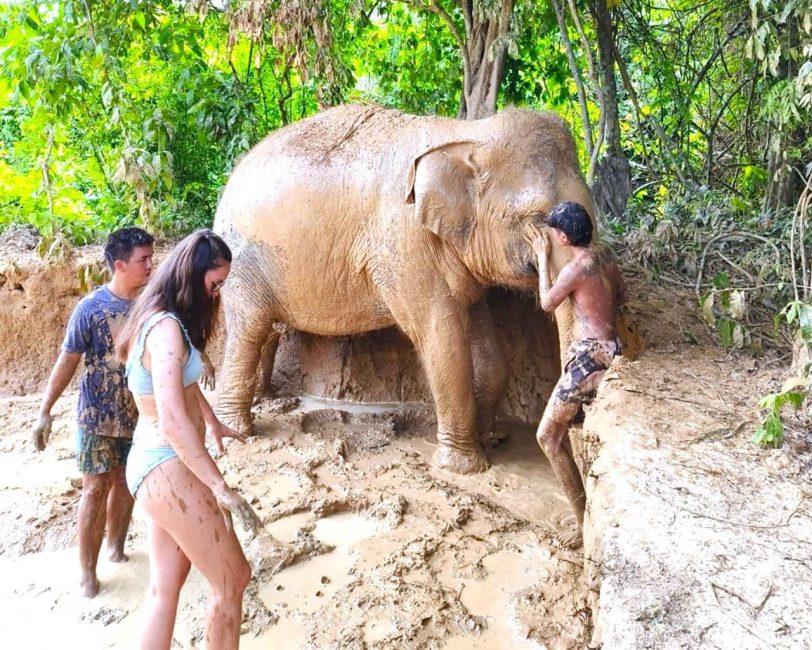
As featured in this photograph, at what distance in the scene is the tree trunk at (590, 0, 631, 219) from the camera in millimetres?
6844

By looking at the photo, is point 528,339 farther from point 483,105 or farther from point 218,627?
point 218,627

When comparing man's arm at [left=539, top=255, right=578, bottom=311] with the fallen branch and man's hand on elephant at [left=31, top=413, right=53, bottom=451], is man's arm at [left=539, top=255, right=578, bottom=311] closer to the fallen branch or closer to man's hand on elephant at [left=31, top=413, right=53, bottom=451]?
the fallen branch

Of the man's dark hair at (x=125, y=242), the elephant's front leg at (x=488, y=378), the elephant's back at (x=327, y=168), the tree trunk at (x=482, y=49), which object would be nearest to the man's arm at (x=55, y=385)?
the man's dark hair at (x=125, y=242)

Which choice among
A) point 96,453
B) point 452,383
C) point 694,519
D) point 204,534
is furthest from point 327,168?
point 694,519

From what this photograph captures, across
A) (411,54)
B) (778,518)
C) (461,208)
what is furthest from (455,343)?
(411,54)

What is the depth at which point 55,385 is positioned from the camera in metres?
3.42

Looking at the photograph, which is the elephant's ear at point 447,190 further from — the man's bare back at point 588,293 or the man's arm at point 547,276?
the man's bare back at point 588,293

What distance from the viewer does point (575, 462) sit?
13.3 ft

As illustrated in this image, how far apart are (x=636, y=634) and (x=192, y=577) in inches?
102

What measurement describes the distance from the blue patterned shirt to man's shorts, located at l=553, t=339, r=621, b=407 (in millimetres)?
2325

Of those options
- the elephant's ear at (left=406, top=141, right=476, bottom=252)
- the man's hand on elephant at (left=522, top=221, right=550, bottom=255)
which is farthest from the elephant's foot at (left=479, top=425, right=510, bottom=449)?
the man's hand on elephant at (left=522, top=221, right=550, bottom=255)

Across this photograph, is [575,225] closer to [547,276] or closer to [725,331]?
[547,276]

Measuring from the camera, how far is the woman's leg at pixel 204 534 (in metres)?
2.41

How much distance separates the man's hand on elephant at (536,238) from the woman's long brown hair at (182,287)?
2.37 meters
